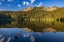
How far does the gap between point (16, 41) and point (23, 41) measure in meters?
1.44

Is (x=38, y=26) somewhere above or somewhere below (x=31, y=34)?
below

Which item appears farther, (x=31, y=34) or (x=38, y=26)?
(x=38, y=26)

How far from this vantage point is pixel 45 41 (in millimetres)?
29453

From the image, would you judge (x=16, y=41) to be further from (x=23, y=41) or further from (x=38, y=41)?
(x=38, y=41)

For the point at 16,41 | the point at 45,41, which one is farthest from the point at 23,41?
the point at 45,41

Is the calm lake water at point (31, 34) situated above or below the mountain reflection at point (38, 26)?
above

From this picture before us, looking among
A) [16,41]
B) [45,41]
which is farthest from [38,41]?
[16,41]

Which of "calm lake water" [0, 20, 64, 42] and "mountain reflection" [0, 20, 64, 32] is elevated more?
"calm lake water" [0, 20, 64, 42]

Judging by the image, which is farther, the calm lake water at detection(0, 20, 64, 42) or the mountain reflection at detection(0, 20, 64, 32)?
the mountain reflection at detection(0, 20, 64, 32)

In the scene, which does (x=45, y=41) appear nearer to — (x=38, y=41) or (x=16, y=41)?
(x=38, y=41)

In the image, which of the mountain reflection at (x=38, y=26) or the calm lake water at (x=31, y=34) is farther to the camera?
the mountain reflection at (x=38, y=26)

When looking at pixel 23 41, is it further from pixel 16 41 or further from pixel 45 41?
pixel 45 41

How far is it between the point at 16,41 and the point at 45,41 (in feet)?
19.7

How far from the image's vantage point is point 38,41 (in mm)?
28906
